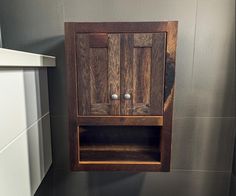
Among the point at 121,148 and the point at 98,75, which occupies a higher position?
→ the point at 98,75

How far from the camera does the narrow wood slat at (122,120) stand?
75cm

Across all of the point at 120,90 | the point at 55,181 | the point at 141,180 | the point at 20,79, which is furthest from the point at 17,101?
the point at 141,180

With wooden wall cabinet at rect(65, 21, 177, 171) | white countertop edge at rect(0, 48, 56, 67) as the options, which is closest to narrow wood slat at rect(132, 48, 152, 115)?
wooden wall cabinet at rect(65, 21, 177, 171)

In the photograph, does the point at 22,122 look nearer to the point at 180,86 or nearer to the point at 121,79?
the point at 121,79

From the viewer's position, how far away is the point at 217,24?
2.95ft

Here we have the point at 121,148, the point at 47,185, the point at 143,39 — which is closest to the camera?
the point at 143,39

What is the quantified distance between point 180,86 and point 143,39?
35 centimetres

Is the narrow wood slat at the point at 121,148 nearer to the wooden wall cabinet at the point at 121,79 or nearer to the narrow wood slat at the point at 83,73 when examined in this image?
the wooden wall cabinet at the point at 121,79

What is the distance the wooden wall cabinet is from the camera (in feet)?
2.31

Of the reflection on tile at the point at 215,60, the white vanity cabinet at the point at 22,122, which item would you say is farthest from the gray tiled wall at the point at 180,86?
→ the white vanity cabinet at the point at 22,122

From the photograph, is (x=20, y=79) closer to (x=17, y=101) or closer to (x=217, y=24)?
(x=17, y=101)

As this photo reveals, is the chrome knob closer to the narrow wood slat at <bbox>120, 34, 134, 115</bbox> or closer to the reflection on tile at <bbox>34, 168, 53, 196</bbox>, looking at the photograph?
the narrow wood slat at <bbox>120, 34, 134, 115</bbox>

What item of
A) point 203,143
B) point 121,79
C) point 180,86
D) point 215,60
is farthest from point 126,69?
point 203,143

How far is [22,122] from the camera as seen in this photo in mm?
672
